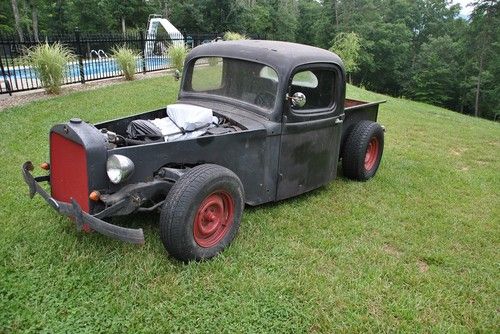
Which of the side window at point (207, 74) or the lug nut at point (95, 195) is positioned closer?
the lug nut at point (95, 195)

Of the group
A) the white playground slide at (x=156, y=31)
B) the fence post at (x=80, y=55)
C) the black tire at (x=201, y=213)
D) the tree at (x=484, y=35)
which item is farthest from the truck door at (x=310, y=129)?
the tree at (x=484, y=35)

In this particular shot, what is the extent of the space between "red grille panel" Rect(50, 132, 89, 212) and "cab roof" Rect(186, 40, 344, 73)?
184cm

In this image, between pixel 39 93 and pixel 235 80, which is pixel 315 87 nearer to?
pixel 235 80

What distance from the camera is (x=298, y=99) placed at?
3.64 meters

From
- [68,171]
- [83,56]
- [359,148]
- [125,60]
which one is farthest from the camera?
[125,60]

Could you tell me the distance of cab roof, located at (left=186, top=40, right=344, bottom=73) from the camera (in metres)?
3.76

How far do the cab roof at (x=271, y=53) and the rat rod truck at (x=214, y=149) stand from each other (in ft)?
0.04

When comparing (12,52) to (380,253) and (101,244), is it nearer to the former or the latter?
(101,244)

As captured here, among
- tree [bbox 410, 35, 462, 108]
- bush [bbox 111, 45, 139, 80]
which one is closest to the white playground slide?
bush [bbox 111, 45, 139, 80]

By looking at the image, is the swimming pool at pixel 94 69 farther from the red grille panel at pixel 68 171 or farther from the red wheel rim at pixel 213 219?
the red wheel rim at pixel 213 219

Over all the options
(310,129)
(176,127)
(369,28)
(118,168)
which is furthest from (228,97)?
(369,28)

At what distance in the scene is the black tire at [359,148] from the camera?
493cm

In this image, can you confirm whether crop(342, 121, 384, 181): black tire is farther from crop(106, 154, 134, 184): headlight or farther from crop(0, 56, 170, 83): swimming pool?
crop(0, 56, 170, 83): swimming pool

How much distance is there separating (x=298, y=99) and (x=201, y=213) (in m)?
1.38
